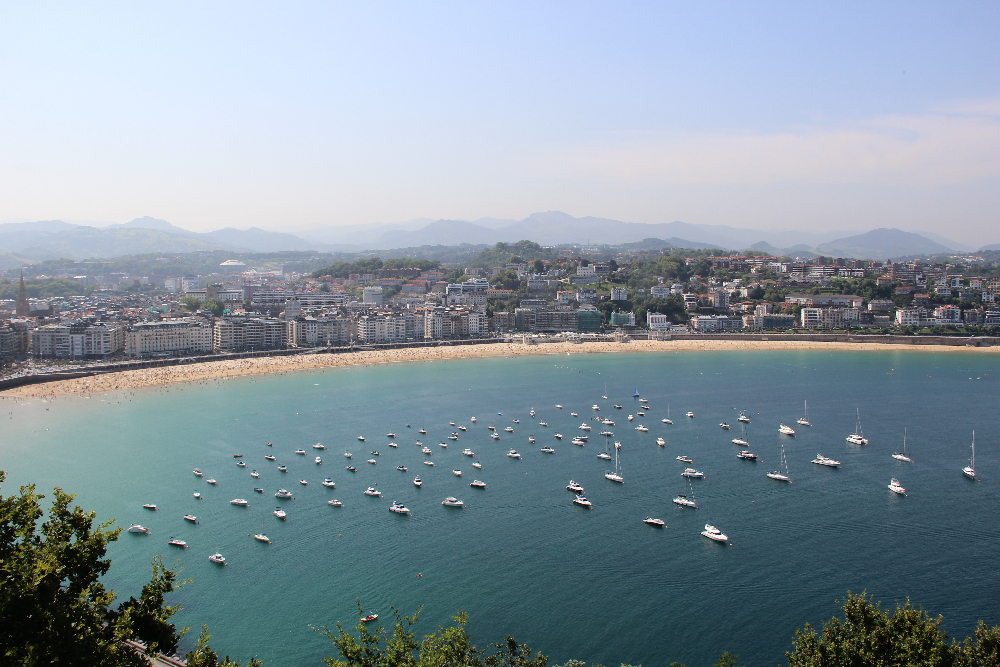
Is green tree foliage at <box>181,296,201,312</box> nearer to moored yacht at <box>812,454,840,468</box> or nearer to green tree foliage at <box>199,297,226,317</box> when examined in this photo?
green tree foliage at <box>199,297,226,317</box>

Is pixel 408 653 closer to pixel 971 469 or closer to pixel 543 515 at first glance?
pixel 543 515

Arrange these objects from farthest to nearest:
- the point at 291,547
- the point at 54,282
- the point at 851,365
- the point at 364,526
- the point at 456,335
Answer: the point at 54,282
the point at 456,335
the point at 851,365
the point at 364,526
the point at 291,547

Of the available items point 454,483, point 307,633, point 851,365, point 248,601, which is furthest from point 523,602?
point 851,365

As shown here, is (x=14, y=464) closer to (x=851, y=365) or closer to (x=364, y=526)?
(x=364, y=526)

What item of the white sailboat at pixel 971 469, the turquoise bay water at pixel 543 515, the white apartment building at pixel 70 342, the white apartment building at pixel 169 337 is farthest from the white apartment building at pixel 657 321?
the white apartment building at pixel 70 342

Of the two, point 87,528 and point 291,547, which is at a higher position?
point 87,528

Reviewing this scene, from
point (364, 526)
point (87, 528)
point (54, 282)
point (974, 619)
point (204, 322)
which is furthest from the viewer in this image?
point (54, 282)
